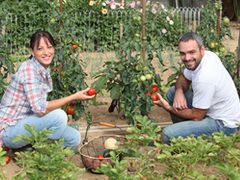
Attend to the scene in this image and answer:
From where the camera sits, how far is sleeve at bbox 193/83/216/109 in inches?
159

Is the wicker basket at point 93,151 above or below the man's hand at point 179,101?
below

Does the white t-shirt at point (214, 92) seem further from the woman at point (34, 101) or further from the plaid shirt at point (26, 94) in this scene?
the plaid shirt at point (26, 94)

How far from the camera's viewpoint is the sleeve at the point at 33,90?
397cm

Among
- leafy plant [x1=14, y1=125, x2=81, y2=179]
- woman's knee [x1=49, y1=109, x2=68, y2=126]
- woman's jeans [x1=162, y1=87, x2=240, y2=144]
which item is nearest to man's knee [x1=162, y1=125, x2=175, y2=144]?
woman's jeans [x1=162, y1=87, x2=240, y2=144]

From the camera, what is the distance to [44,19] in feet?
28.0

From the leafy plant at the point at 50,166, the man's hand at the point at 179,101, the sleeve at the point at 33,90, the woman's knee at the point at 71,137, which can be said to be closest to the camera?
the leafy plant at the point at 50,166

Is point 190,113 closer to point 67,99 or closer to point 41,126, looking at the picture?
point 67,99

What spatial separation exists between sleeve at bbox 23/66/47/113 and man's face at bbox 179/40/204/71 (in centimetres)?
111

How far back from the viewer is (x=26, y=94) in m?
4.02

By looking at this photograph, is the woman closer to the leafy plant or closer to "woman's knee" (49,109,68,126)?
"woman's knee" (49,109,68,126)

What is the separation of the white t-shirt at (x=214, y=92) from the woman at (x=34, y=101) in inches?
32.4

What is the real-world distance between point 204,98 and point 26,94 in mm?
1318

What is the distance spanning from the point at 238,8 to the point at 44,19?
497 centimetres

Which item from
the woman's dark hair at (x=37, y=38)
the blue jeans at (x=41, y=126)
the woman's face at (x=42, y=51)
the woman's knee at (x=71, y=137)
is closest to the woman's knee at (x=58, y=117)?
the blue jeans at (x=41, y=126)
